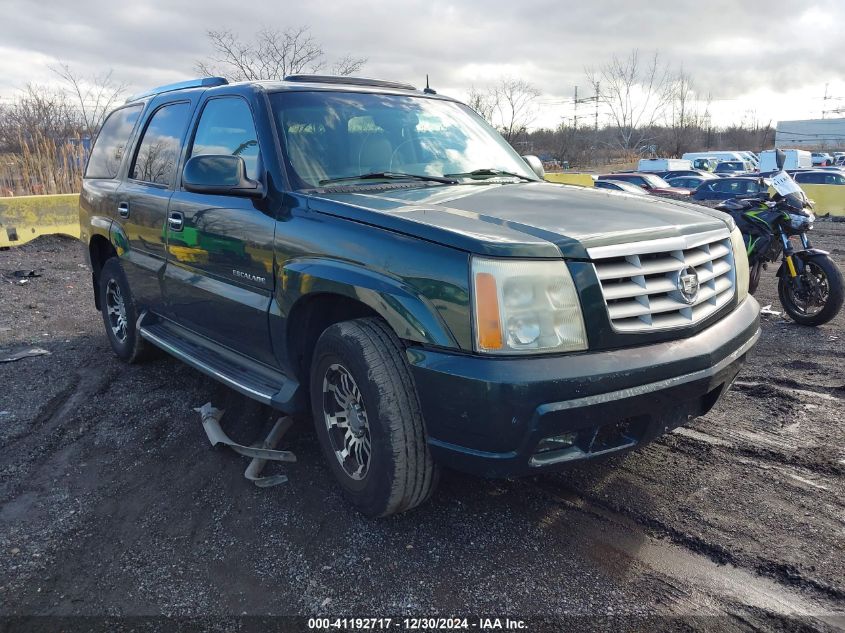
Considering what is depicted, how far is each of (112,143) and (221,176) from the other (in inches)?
104

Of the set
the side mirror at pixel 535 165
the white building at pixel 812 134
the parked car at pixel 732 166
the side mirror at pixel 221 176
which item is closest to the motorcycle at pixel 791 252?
the side mirror at pixel 535 165

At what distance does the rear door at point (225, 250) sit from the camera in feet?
10.7

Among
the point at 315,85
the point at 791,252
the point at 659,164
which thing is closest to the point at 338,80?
the point at 315,85

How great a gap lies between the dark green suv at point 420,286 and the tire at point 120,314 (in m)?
0.89

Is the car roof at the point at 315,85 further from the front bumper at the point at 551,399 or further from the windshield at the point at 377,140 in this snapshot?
the front bumper at the point at 551,399

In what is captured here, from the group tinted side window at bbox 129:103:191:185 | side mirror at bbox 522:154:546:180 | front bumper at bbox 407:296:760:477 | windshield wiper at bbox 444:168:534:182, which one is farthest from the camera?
side mirror at bbox 522:154:546:180

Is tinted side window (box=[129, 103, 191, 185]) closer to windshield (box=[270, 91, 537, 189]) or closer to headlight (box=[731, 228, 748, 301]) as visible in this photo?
windshield (box=[270, 91, 537, 189])

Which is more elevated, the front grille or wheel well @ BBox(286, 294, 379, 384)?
the front grille

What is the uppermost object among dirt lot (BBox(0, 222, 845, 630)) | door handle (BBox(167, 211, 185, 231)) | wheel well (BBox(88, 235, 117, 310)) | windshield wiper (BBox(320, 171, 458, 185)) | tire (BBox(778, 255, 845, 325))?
windshield wiper (BBox(320, 171, 458, 185))

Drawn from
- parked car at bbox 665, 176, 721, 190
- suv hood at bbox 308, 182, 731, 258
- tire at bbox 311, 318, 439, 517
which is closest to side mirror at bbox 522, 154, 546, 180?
suv hood at bbox 308, 182, 731, 258

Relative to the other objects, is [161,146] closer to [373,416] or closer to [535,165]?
[535,165]

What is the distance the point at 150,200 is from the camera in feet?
13.9

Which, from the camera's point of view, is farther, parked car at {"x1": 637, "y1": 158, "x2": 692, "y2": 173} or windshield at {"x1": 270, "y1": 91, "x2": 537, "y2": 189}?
parked car at {"x1": 637, "y1": 158, "x2": 692, "y2": 173}

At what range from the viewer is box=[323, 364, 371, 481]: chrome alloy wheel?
2.81 m
